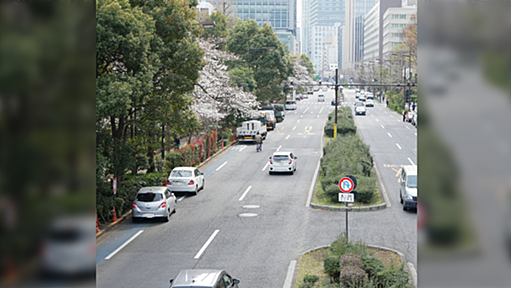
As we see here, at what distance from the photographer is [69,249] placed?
186 centimetres

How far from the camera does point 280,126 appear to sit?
69125 millimetres

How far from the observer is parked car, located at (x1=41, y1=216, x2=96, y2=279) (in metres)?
1.78

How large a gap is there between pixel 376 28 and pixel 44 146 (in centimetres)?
18200

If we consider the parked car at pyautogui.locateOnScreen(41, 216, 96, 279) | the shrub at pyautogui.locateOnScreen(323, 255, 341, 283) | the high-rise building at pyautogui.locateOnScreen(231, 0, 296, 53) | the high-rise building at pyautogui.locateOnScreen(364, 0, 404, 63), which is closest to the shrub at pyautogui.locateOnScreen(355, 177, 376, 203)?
the shrub at pyautogui.locateOnScreen(323, 255, 341, 283)

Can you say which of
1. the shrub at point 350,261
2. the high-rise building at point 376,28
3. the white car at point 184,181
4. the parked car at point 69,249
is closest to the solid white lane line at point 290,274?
the shrub at point 350,261

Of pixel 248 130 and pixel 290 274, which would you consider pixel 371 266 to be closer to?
pixel 290 274

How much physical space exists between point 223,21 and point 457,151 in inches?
2964

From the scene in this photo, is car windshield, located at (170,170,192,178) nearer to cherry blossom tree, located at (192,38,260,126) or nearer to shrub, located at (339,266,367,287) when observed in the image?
cherry blossom tree, located at (192,38,260,126)

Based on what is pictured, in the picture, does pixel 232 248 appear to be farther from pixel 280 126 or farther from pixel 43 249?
pixel 280 126

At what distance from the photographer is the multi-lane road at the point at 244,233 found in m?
16.8

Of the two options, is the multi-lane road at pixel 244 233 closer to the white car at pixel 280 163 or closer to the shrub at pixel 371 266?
the white car at pixel 280 163

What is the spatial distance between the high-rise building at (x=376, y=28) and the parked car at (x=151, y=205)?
453 feet

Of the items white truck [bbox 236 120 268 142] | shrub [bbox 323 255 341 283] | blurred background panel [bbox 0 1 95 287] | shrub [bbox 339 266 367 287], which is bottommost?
shrub [bbox 323 255 341 283]

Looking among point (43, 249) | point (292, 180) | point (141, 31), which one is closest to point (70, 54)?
point (43, 249)
